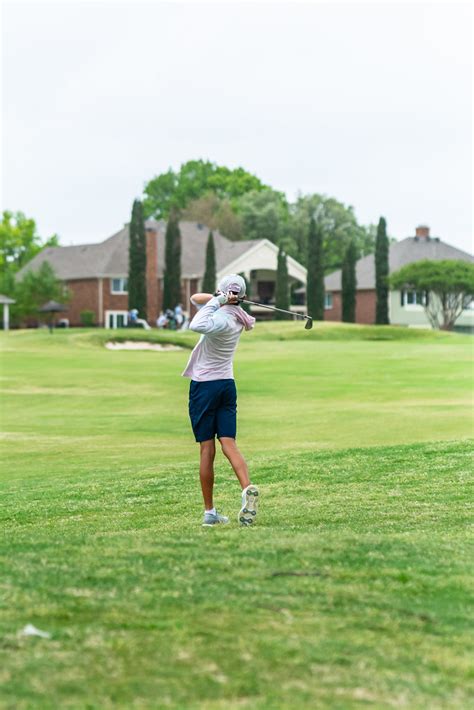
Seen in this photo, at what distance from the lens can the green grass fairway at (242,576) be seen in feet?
17.6

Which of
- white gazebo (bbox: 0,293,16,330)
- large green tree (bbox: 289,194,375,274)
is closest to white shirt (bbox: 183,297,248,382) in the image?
white gazebo (bbox: 0,293,16,330)

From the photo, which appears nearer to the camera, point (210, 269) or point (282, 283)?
point (210, 269)

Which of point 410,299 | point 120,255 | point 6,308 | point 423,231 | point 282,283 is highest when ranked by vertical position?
point 423,231

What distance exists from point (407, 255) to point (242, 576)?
93205 mm

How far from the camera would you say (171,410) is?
93.1ft

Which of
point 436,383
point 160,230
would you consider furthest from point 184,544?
point 160,230

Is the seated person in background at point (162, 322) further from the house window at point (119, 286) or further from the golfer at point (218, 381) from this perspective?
the golfer at point (218, 381)

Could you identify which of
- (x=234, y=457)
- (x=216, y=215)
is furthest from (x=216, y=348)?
(x=216, y=215)

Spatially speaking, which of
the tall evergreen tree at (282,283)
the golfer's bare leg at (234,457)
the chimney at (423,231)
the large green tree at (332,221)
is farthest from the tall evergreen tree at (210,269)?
the golfer's bare leg at (234,457)

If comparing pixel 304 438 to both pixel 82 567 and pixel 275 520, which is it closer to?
pixel 275 520

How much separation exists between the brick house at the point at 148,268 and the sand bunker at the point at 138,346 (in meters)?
26.7

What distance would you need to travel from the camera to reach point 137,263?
83625mm

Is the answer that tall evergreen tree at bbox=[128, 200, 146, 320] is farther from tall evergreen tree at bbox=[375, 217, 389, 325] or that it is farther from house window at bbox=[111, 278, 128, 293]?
tall evergreen tree at bbox=[375, 217, 389, 325]

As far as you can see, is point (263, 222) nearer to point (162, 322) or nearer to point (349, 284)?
point (349, 284)
